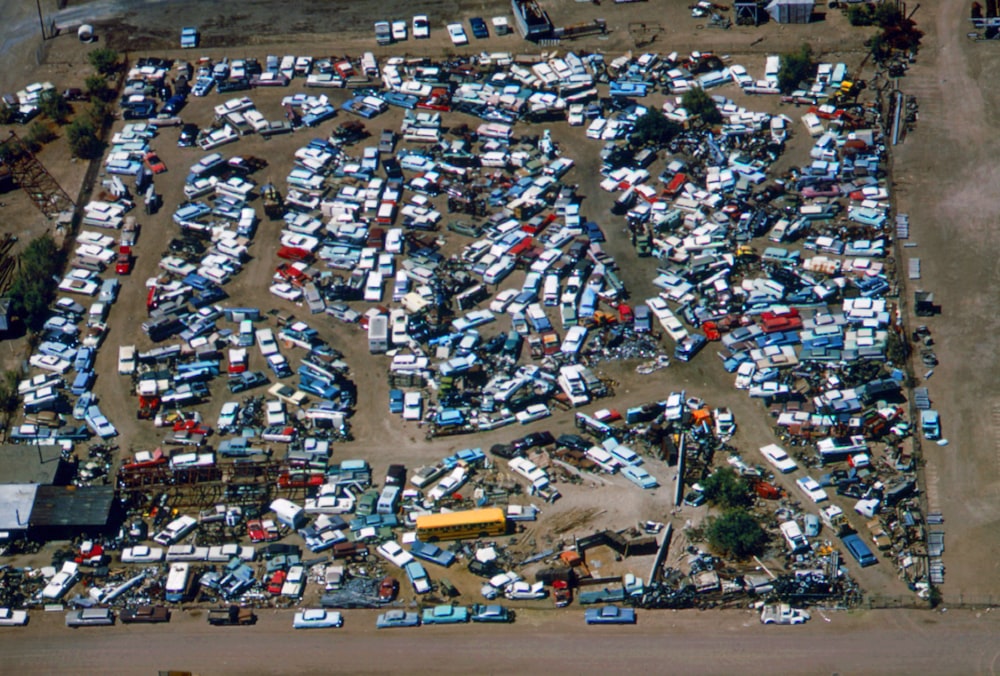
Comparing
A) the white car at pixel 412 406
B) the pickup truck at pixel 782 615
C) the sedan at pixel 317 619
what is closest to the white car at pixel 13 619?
the sedan at pixel 317 619

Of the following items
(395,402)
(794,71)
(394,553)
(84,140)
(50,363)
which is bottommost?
(394,553)

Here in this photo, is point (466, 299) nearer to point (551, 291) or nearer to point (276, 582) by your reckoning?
point (551, 291)

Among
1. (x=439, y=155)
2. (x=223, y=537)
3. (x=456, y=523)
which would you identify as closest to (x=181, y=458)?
(x=223, y=537)

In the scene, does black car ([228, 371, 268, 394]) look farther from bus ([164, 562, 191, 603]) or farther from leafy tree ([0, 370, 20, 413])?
bus ([164, 562, 191, 603])

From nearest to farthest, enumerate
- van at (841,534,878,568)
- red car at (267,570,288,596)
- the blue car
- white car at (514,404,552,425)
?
van at (841,534,878,568) < red car at (267,570,288,596) < white car at (514,404,552,425) < the blue car

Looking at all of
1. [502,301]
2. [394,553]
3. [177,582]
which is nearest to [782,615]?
[394,553]

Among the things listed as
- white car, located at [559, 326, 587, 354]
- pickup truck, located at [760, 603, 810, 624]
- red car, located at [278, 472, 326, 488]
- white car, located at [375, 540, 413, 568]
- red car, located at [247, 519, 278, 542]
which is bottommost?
pickup truck, located at [760, 603, 810, 624]

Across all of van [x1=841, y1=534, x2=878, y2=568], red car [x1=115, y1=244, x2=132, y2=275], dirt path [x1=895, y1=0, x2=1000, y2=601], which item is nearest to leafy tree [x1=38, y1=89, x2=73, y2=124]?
red car [x1=115, y1=244, x2=132, y2=275]
